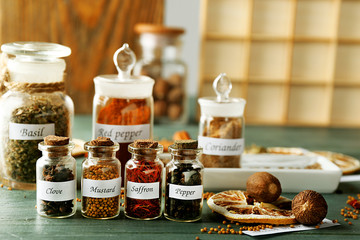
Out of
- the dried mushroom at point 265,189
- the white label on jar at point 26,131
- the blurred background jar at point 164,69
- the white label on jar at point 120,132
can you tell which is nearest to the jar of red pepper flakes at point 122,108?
the white label on jar at point 120,132

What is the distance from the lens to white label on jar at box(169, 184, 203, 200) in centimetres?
82

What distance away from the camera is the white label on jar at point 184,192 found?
0.82 metres

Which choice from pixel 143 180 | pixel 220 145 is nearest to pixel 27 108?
pixel 143 180

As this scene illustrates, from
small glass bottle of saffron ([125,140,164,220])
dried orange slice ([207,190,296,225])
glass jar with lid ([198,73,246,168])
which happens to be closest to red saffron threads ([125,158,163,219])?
small glass bottle of saffron ([125,140,164,220])

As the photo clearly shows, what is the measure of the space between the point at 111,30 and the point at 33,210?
1.24 metres

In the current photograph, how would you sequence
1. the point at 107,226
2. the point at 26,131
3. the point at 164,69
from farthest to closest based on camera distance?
the point at 164,69
the point at 26,131
the point at 107,226

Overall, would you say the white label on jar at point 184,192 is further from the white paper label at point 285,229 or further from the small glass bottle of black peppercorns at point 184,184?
the white paper label at point 285,229

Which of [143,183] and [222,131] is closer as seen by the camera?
[143,183]

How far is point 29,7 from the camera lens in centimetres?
190

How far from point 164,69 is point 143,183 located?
3.41 ft

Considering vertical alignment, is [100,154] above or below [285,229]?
above

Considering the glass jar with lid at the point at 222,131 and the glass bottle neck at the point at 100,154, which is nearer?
the glass bottle neck at the point at 100,154

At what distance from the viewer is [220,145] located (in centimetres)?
101

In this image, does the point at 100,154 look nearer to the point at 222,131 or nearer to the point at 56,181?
the point at 56,181
